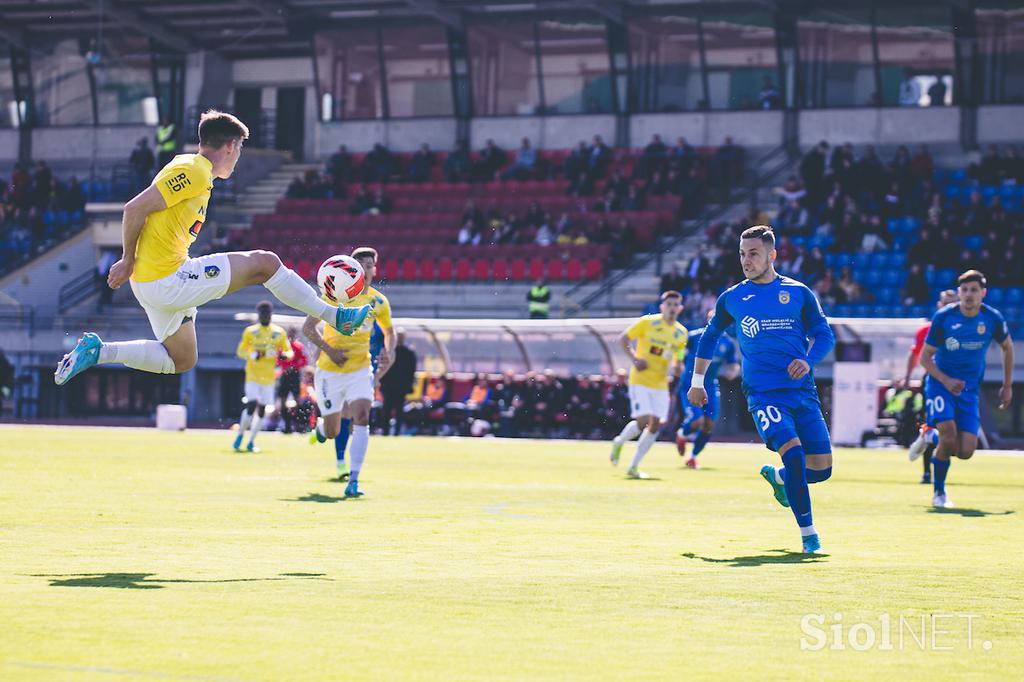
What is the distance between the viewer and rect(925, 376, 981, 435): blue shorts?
15344 mm

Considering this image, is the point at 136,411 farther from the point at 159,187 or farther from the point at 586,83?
the point at 159,187

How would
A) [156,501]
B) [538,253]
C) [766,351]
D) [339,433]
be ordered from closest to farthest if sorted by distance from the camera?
[766,351], [156,501], [339,433], [538,253]

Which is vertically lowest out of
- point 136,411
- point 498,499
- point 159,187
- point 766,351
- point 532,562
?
point 136,411

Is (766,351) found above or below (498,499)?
above

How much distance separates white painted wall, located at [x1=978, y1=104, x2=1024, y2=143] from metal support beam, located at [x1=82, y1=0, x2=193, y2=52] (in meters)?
26.2

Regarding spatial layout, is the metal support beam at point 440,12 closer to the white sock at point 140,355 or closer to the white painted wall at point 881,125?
the white painted wall at point 881,125

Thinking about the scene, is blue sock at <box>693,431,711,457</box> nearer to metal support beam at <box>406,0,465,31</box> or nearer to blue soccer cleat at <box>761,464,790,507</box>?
blue soccer cleat at <box>761,464,790,507</box>

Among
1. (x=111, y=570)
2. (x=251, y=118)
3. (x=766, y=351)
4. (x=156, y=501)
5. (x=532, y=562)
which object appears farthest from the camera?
(x=251, y=118)

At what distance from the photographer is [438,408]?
119 feet

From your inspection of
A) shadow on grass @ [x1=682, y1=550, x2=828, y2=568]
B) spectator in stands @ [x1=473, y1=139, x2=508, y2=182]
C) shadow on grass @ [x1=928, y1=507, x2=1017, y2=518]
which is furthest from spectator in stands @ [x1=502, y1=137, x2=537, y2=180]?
shadow on grass @ [x1=682, y1=550, x2=828, y2=568]

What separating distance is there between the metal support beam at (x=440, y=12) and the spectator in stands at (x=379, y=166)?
4356 mm

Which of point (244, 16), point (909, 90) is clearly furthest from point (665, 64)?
point (244, 16)

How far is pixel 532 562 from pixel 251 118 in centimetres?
4665

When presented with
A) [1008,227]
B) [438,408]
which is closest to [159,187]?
[438,408]
